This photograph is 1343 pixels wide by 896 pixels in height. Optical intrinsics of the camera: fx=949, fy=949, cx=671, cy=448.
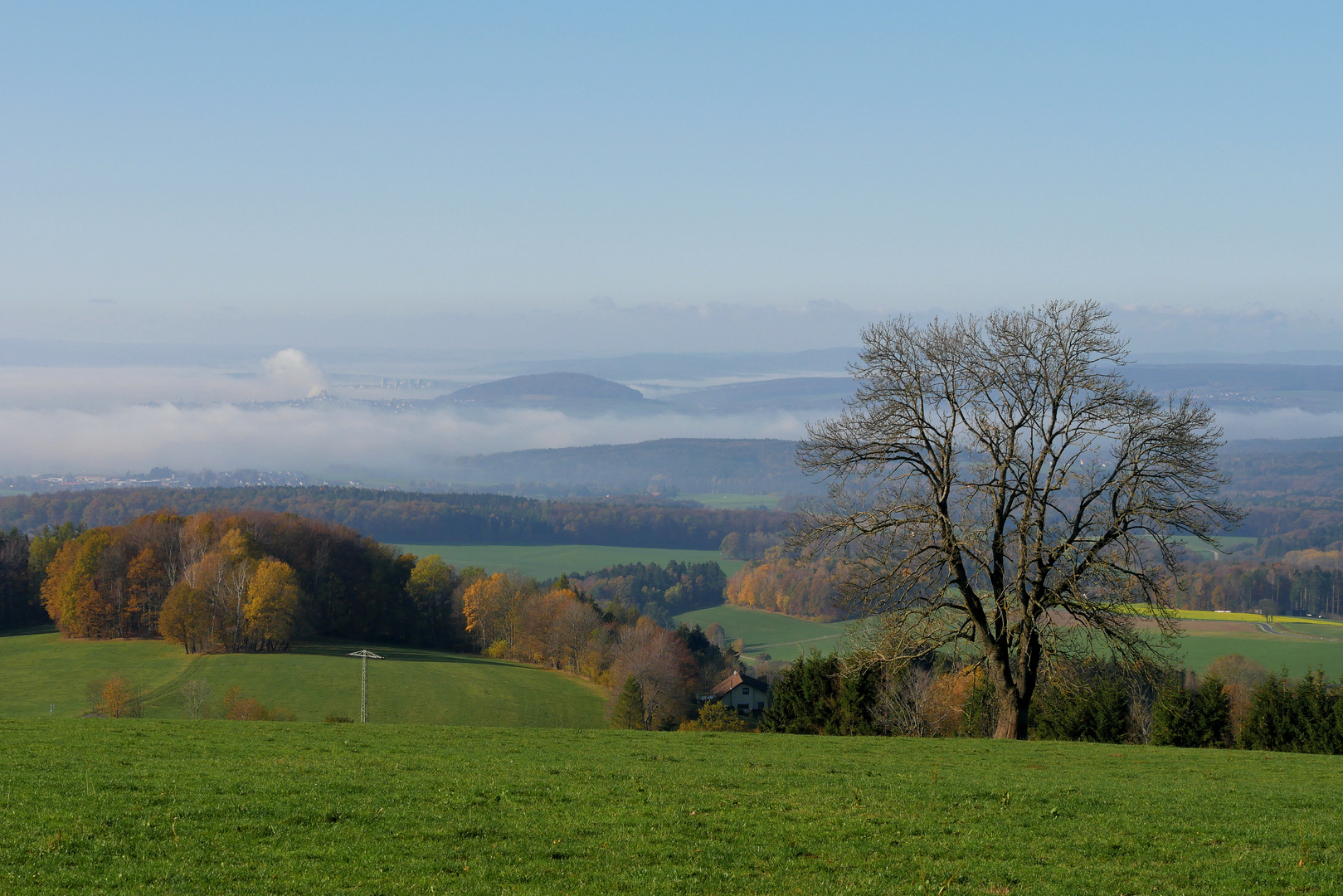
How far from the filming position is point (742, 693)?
8712 cm

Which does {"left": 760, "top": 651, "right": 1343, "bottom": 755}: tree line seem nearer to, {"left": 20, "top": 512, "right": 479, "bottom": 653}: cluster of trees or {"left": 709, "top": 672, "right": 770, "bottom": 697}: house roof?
{"left": 709, "top": 672, "right": 770, "bottom": 697}: house roof

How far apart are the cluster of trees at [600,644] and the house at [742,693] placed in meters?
1.78

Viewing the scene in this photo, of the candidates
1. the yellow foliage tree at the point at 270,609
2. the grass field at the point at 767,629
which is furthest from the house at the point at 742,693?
the yellow foliage tree at the point at 270,609

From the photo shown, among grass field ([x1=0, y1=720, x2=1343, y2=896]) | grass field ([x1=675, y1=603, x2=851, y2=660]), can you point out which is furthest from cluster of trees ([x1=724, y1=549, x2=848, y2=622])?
grass field ([x1=0, y1=720, x2=1343, y2=896])

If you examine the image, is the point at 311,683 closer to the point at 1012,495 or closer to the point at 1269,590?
the point at 1012,495

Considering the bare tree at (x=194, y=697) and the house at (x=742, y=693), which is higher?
the bare tree at (x=194, y=697)

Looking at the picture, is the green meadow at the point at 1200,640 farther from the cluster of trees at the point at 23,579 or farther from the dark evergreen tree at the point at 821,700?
the cluster of trees at the point at 23,579

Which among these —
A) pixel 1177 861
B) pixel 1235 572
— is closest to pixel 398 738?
pixel 1177 861

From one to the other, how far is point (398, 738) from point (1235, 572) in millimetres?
134281

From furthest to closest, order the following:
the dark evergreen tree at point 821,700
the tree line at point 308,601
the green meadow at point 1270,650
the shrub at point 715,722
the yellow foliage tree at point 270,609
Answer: the green meadow at point 1270,650 → the yellow foliage tree at point 270,609 → the tree line at point 308,601 → the shrub at point 715,722 → the dark evergreen tree at point 821,700

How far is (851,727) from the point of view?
125 feet

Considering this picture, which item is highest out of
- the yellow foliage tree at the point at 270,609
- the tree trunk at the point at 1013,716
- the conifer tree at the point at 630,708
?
the tree trunk at the point at 1013,716

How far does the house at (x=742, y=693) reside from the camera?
8562cm

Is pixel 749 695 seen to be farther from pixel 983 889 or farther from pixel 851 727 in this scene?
pixel 983 889
